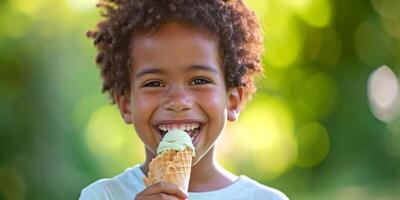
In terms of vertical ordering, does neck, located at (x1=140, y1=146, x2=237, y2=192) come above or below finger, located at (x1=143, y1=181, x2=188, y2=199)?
above

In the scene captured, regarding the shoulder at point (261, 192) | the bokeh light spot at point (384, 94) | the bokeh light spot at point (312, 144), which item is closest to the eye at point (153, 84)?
the shoulder at point (261, 192)

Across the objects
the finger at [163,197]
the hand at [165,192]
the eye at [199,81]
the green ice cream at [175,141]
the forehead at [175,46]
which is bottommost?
the finger at [163,197]

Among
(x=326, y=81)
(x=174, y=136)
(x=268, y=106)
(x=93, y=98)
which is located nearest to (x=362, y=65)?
(x=326, y=81)

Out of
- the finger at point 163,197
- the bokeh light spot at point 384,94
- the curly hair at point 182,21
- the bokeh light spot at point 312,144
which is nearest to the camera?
the finger at point 163,197

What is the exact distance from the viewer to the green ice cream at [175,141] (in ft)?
6.50

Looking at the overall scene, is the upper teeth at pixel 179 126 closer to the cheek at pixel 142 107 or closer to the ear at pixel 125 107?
the cheek at pixel 142 107

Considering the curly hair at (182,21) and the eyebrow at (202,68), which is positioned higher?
the curly hair at (182,21)

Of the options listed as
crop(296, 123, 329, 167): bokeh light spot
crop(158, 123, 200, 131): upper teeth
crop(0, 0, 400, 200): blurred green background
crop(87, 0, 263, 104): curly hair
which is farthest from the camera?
crop(296, 123, 329, 167): bokeh light spot

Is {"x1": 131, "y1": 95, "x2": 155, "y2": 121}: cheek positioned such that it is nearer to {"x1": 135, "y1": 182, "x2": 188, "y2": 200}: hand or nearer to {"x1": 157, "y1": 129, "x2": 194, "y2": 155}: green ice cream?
{"x1": 157, "y1": 129, "x2": 194, "y2": 155}: green ice cream

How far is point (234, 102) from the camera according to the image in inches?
91.3

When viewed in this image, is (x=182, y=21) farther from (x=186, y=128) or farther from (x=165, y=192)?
(x=165, y=192)

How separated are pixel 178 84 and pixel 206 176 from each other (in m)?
0.29

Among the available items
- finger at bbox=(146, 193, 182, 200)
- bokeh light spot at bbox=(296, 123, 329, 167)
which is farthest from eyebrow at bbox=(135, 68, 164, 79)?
bokeh light spot at bbox=(296, 123, 329, 167)

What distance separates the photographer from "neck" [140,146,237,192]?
89.1 inches
